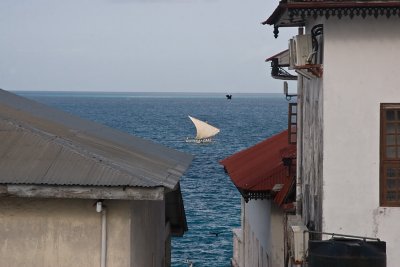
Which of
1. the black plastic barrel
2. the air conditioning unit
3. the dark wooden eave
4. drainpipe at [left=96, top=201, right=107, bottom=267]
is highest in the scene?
the dark wooden eave

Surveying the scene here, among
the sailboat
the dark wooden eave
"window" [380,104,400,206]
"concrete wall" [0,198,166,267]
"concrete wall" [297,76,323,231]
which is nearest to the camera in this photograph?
"concrete wall" [0,198,166,267]

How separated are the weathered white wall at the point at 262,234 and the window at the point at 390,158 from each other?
6.48 metres

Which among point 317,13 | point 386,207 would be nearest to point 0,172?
point 317,13

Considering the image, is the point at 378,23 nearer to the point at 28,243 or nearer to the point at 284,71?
the point at 28,243

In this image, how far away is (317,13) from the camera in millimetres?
15617

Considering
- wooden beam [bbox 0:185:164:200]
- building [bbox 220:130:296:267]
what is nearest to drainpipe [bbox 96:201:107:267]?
wooden beam [bbox 0:185:164:200]

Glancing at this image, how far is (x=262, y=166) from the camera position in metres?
25.5

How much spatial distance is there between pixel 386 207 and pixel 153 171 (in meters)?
4.80

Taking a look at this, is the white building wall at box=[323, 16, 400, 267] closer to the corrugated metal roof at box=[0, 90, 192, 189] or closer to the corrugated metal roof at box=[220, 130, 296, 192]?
the corrugated metal roof at box=[0, 90, 192, 189]

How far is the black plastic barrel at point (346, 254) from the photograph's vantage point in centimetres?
1502

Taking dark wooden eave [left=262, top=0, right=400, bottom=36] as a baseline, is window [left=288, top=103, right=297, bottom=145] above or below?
below

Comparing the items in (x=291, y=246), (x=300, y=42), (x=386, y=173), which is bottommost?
(x=291, y=246)

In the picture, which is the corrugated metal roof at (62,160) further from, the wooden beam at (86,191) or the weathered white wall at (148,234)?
the weathered white wall at (148,234)

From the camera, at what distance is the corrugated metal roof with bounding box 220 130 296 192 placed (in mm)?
23094
